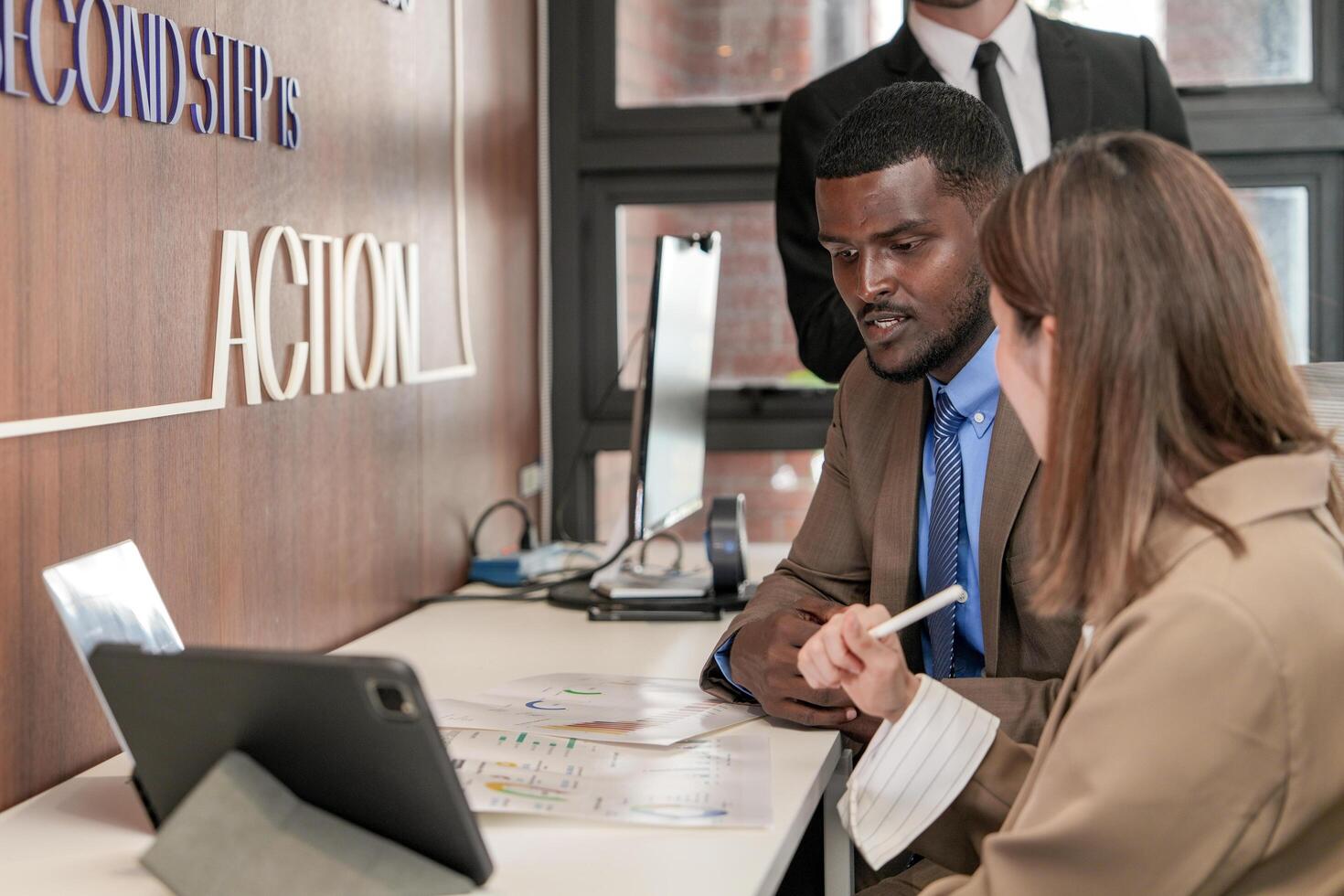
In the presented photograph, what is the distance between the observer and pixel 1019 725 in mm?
1448

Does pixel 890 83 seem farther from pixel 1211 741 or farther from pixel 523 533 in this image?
pixel 1211 741

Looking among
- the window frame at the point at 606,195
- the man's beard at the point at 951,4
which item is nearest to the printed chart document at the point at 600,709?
the man's beard at the point at 951,4

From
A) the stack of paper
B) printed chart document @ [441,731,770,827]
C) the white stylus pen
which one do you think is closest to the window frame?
the stack of paper

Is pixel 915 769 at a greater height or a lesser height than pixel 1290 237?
lesser

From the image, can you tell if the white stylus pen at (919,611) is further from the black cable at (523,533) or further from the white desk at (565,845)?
the black cable at (523,533)

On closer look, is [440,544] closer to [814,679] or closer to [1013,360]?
[814,679]

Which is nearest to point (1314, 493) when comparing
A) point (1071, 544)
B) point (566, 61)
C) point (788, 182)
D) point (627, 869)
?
point (1071, 544)

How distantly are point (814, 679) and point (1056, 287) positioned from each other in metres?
0.48

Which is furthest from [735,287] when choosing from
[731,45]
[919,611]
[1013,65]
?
[919,611]

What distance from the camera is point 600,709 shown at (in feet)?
5.16

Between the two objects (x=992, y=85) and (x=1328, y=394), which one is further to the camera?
(x=992, y=85)

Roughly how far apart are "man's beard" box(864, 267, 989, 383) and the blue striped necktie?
0.06 m

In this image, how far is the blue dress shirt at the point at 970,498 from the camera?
1682mm

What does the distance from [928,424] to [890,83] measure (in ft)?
3.00
